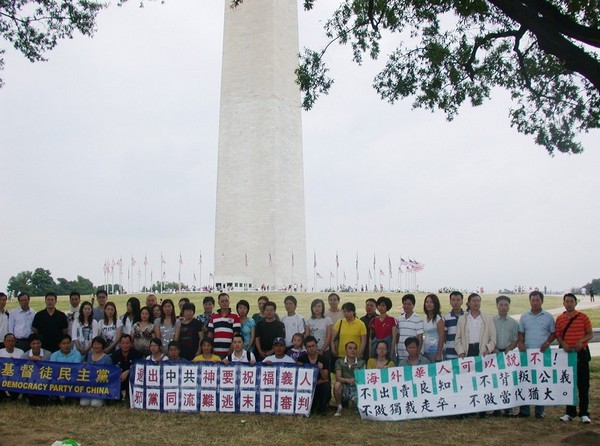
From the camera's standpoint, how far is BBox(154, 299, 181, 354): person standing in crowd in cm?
1016

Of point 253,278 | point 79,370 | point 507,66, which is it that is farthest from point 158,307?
point 253,278

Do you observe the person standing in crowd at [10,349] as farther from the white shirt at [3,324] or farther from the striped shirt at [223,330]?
the striped shirt at [223,330]

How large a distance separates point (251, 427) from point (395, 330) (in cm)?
269

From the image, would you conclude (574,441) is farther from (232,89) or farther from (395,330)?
(232,89)

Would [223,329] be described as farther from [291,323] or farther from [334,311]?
[334,311]

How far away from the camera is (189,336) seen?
33.0 ft

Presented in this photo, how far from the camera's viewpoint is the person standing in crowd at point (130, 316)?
1062 cm

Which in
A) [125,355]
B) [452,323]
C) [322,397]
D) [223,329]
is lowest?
[322,397]

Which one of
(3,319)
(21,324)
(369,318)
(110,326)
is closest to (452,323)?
(369,318)

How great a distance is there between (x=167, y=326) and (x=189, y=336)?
0.49 metres

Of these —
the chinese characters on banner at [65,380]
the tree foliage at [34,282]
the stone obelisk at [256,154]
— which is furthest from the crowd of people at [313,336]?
the tree foliage at [34,282]

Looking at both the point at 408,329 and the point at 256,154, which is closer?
the point at 408,329

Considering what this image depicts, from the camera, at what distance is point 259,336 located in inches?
390

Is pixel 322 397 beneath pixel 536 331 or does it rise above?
beneath
